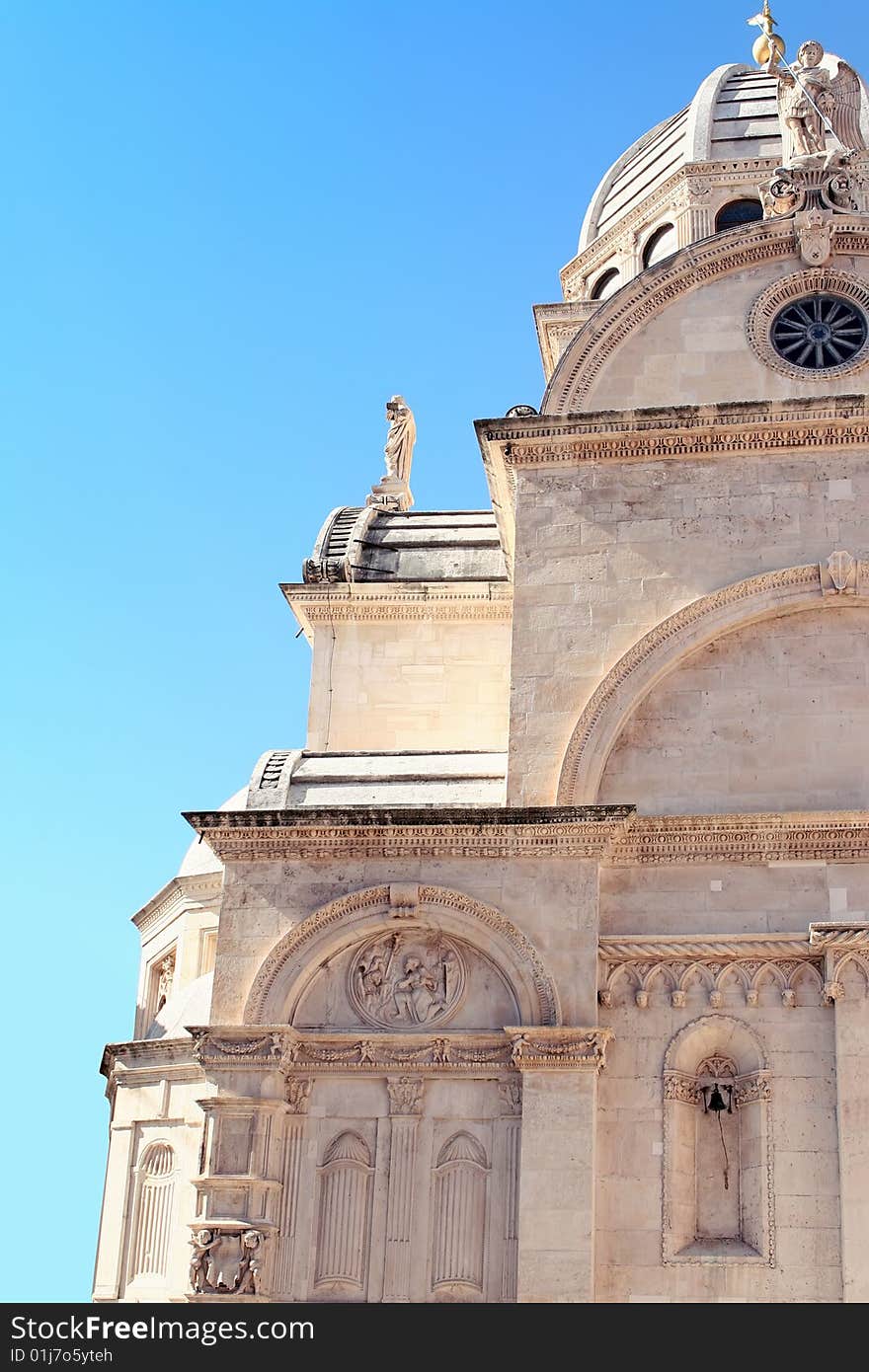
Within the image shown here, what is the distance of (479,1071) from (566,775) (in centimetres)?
334

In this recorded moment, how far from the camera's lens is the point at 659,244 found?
32.1 metres

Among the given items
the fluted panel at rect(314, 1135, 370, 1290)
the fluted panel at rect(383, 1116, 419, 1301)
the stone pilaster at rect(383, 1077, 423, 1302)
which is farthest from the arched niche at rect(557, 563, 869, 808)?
the fluted panel at rect(314, 1135, 370, 1290)

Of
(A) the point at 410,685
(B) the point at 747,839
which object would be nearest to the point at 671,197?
(A) the point at 410,685

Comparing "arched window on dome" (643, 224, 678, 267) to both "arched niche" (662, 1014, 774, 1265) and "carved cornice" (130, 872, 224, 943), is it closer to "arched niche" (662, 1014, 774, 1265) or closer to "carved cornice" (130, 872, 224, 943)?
"carved cornice" (130, 872, 224, 943)

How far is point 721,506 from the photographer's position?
21.8m

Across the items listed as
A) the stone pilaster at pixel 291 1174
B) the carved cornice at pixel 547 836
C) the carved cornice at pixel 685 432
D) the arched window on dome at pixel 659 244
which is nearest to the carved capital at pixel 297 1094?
the stone pilaster at pixel 291 1174

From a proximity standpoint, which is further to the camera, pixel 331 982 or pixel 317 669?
pixel 317 669

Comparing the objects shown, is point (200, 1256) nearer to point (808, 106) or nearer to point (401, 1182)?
point (401, 1182)

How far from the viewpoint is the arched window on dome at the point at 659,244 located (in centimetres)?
3170

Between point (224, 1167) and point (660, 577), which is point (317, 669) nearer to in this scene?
point (660, 577)

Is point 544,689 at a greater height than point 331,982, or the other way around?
point 544,689

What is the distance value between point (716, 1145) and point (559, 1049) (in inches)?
77.6

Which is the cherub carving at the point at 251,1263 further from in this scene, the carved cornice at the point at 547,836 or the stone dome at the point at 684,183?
the stone dome at the point at 684,183
